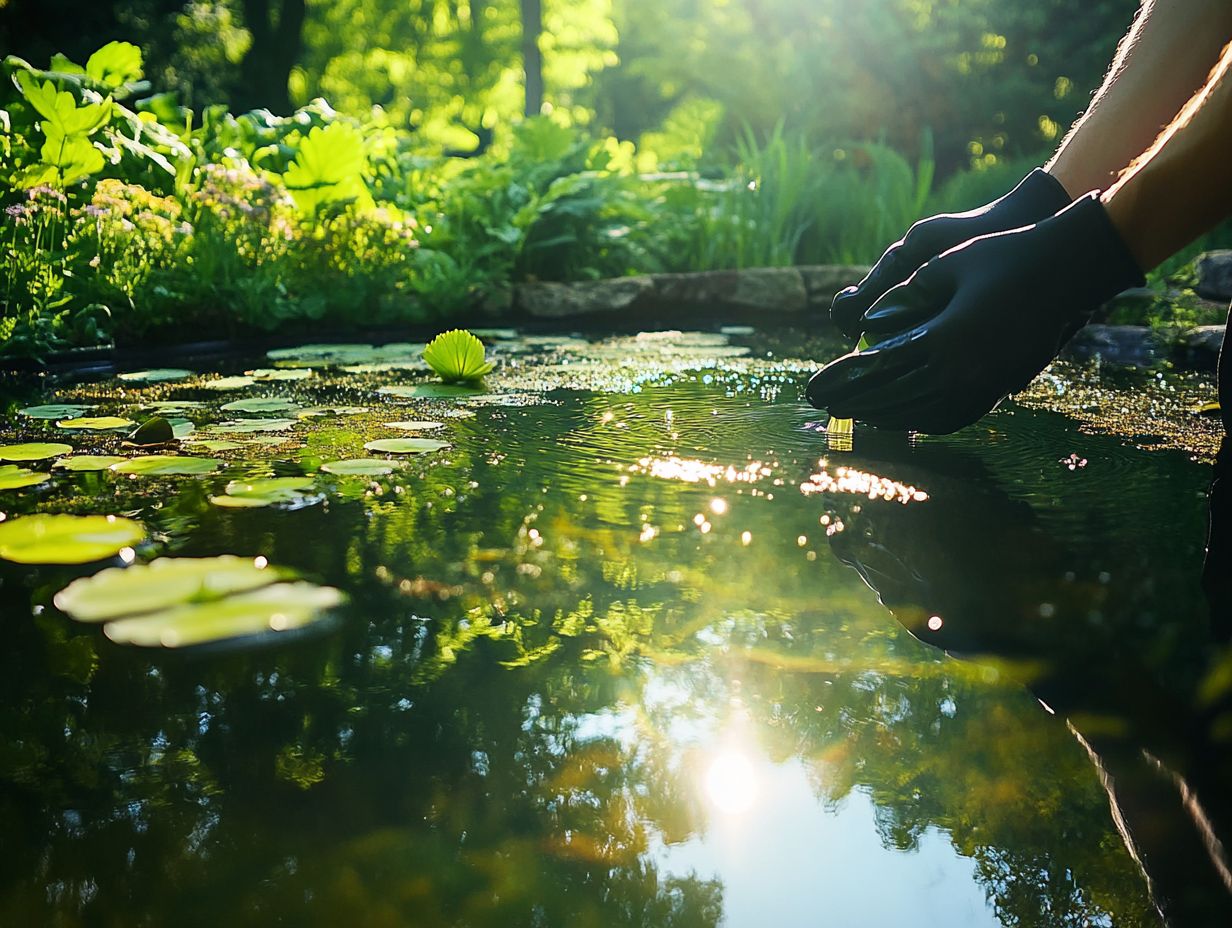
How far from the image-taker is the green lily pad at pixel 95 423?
2428mm

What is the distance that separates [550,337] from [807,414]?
2.15 m

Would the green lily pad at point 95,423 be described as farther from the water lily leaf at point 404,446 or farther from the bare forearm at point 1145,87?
the bare forearm at point 1145,87

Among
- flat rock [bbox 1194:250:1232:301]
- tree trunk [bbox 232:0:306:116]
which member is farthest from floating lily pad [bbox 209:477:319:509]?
tree trunk [bbox 232:0:306:116]

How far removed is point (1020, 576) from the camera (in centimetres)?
146

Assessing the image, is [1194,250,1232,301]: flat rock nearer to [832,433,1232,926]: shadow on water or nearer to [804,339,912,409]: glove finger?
[832,433,1232,926]: shadow on water

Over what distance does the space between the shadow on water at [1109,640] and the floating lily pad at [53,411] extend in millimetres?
1916

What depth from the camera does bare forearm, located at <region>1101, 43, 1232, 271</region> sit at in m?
1.20

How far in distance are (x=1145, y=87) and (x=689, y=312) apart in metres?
3.89

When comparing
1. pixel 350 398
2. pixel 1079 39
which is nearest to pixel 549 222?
pixel 350 398

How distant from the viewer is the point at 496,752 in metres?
0.99

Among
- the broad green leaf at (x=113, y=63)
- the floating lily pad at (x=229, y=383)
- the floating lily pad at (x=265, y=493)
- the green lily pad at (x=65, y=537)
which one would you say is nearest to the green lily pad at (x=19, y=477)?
the green lily pad at (x=65, y=537)

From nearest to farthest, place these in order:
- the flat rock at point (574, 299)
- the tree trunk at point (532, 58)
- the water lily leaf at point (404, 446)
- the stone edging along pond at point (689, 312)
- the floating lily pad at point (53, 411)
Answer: the water lily leaf at point (404, 446) < the floating lily pad at point (53, 411) < the stone edging along pond at point (689, 312) < the flat rock at point (574, 299) < the tree trunk at point (532, 58)

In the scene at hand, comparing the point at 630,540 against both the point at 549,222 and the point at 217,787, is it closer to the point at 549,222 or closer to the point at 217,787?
the point at 217,787

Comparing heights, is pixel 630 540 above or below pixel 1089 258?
below
